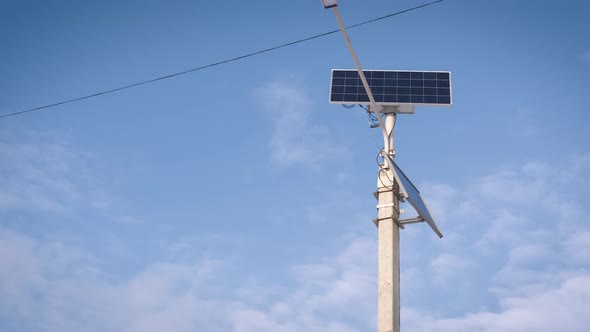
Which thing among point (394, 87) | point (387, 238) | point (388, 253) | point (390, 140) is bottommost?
point (388, 253)

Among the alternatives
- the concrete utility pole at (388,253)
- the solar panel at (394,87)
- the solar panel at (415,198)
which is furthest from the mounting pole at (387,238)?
the solar panel at (394,87)

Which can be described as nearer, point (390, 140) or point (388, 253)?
point (388, 253)

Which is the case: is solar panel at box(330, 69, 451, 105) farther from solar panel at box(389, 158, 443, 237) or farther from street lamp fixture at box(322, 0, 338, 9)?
street lamp fixture at box(322, 0, 338, 9)

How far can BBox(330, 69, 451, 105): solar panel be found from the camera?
16.9 metres

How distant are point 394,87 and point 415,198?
12.0 feet

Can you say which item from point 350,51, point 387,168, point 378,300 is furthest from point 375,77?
point 378,300

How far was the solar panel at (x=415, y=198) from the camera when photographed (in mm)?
14344

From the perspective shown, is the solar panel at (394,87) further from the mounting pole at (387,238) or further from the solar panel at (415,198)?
the solar panel at (415,198)

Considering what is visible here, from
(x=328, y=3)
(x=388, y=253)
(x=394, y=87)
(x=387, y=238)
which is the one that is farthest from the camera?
(x=394, y=87)

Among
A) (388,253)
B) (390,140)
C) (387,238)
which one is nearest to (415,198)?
(387,238)

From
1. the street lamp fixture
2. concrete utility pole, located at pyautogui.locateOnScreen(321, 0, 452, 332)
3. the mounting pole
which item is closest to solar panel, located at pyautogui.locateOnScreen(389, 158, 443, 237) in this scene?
concrete utility pole, located at pyautogui.locateOnScreen(321, 0, 452, 332)

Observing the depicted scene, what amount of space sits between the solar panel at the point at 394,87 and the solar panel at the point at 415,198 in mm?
2322

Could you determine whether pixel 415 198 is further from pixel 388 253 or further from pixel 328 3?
pixel 328 3

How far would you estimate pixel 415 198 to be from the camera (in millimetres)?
14695
